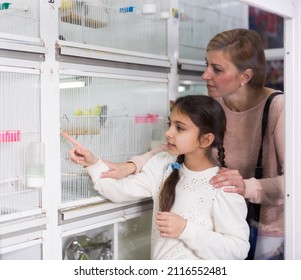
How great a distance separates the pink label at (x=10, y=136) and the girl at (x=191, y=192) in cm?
17

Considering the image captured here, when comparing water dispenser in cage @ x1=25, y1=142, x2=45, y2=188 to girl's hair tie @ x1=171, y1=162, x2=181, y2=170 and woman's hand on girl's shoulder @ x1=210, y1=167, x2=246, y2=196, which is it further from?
woman's hand on girl's shoulder @ x1=210, y1=167, x2=246, y2=196

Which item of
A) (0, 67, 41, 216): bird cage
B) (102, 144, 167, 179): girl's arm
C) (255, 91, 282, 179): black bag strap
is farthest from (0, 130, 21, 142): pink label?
(255, 91, 282, 179): black bag strap

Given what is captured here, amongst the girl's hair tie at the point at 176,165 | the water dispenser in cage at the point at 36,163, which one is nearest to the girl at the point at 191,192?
the girl's hair tie at the point at 176,165

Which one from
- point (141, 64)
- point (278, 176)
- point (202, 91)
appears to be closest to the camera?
point (278, 176)

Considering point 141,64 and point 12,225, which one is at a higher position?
point 141,64

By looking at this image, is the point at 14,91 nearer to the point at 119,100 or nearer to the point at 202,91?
the point at 119,100

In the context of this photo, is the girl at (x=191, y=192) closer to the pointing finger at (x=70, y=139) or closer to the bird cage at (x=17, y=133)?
the pointing finger at (x=70, y=139)

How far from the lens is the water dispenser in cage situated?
141 centimetres

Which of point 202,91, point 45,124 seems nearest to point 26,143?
point 45,124

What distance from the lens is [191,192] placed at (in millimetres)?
1589

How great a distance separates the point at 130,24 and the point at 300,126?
2.58 ft

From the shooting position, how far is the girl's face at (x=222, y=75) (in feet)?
5.78

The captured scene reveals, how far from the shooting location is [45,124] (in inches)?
56.2

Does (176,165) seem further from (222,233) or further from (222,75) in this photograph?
(222,75)
